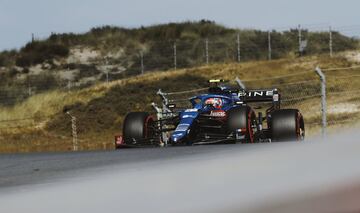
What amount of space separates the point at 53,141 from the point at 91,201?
25654 mm

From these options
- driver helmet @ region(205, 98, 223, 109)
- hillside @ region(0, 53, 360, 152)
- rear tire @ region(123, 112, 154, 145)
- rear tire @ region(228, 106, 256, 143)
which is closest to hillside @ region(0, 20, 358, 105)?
hillside @ region(0, 53, 360, 152)

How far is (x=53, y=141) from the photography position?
89.8 ft

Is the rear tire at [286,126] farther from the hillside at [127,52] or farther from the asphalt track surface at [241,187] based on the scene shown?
the hillside at [127,52]

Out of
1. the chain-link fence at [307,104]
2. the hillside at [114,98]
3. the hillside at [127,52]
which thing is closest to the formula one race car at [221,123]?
the chain-link fence at [307,104]

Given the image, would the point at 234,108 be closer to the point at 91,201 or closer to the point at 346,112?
the point at 346,112

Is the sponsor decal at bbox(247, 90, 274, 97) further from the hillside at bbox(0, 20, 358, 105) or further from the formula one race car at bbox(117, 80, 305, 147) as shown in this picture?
the hillside at bbox(0, 20, 358, 105)

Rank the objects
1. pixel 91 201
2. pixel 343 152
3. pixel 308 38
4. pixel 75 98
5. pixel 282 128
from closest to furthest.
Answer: pixel 343 152
pixel 91 201
pixel 282 128
pixel 75 98
pixel 308 38

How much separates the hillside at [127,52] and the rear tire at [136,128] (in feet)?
87.3

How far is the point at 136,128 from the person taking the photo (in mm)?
14406

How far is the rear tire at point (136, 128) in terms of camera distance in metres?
14.4

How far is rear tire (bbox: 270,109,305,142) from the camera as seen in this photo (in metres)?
12.8

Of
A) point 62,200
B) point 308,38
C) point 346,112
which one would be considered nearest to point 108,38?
point 308,38

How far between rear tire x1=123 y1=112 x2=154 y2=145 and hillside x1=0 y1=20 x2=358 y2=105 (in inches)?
1048

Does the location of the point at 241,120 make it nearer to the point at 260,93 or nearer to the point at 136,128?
the point at 260,93
